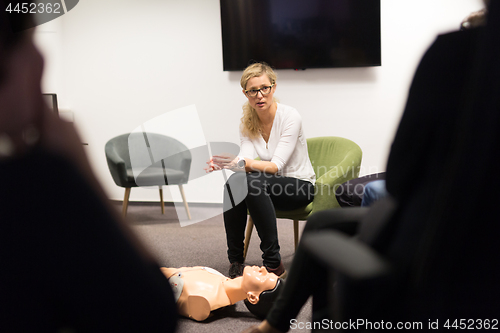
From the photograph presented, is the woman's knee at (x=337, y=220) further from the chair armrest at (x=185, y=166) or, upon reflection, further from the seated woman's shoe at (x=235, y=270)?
the chair armrest at (x=185, y=166)

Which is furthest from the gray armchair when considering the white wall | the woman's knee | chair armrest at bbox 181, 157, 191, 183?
the woman's knee

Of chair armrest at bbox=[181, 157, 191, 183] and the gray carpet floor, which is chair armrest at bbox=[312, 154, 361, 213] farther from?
chair armrest at bbox=[181, 157, 191, 183]

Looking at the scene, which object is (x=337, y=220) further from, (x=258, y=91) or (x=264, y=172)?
(x=258, y=91)

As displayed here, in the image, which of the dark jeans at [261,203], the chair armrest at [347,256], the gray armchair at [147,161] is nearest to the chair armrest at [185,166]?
the gray armchair at [147,161]

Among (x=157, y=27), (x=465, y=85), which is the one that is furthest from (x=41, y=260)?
(x=157, y=27)

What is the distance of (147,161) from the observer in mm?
3896

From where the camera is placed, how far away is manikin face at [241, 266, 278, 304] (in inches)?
65.0

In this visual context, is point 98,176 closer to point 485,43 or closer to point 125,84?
point 485,43

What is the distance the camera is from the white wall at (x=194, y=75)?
148 inches

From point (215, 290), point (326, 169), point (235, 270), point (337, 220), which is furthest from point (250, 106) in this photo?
point (337, 220)

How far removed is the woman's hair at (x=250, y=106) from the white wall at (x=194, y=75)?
1607 millimetres

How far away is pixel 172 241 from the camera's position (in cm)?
304

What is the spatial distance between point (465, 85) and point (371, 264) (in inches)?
12.4

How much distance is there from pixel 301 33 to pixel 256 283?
2891 millimetres
